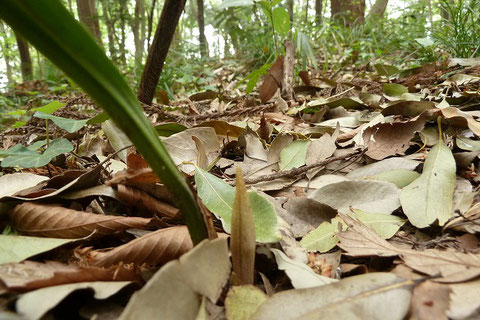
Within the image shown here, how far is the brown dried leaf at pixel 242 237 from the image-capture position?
504mm

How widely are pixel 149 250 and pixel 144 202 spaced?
6.9 inches

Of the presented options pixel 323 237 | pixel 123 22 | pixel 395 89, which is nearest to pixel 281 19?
pixel 395 89

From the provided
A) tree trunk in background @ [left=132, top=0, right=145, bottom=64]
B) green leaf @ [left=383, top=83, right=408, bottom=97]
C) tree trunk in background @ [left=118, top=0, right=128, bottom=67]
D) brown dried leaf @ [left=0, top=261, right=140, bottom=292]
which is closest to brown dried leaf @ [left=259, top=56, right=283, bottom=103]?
green leaf @ [left=383, top=83, right=408, bottom=97]

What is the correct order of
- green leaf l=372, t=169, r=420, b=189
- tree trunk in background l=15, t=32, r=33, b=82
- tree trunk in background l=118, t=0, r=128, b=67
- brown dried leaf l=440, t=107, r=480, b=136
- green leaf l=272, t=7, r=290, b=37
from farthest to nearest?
tree trunk in background l=15, t=32, r=33, b=82 → tree trunk in background l=118, t=0, r=128, b=67 → green leaf l=272, t=7, r=290, b=37 → brown dried leaf l=440, t=107, r=480, b=136 → green leaf l=372, t=169, r=420, b=189

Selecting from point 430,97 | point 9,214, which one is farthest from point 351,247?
point 430,97

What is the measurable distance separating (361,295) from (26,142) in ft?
4.55

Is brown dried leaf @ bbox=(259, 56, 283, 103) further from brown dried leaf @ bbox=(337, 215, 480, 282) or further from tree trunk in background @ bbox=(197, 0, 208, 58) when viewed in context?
tree trunk in background @ bbox=(197, 0, 208, 58)

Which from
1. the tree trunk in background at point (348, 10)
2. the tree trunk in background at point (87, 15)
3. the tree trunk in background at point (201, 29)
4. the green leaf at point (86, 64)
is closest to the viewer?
the green leaf at point (86, 64)

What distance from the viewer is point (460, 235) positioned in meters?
0.65

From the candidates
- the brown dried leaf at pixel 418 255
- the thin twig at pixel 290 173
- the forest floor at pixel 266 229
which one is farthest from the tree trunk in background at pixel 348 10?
the brown dried leaf at pixel 418 255

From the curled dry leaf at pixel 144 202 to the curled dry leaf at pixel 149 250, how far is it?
12cm

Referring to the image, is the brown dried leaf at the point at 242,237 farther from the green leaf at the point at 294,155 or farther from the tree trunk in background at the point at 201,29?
the tree trunk in background at the point at 201,29

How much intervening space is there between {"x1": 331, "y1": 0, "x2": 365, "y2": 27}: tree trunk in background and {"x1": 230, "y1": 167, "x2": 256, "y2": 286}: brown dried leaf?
5.14 m

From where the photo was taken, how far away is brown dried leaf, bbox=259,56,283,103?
6.18 ft
